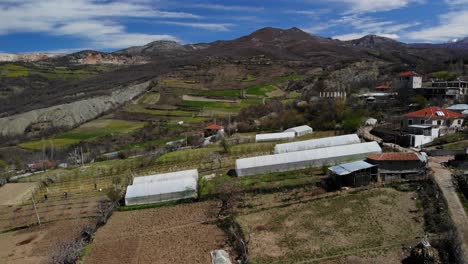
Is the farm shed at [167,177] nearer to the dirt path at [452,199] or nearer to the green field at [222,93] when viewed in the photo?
the dirt path at [452,199]

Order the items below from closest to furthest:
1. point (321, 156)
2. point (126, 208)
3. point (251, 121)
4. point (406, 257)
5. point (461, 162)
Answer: point (406, 257)
point (461, 162)
point (126, 208)
point (321, 156)
point (251, 121)

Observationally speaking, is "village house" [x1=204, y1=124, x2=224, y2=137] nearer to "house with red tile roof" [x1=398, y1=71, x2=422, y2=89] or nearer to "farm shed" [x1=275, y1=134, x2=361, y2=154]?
"farm shed" [x1=275, y1=134, x2=361, y2=154]

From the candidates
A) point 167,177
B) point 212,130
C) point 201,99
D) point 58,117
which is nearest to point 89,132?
point 58,117

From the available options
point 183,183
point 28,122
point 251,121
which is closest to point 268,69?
point 251,121

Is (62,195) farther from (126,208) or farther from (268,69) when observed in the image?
(268,69)

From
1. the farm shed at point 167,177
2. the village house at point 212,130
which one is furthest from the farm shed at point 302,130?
the farm shed at point 167,177

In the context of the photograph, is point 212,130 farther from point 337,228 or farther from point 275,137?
point 337,228
